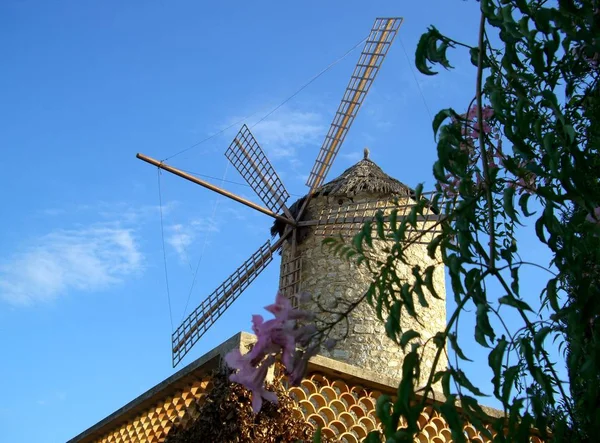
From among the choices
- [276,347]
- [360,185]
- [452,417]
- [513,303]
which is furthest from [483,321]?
[360,185]

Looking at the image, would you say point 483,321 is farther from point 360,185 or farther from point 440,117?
point 360,185

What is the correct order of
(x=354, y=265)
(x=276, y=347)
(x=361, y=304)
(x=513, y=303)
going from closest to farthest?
(x=276, y=347)
(x=513, y=303)
(x=361, y=304)
(x=354, y=265)

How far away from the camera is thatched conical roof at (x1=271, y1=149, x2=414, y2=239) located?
945 cm

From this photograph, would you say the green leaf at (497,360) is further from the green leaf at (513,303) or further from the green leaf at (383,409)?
the green leaf at (383,409)

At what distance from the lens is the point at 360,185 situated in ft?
31.2

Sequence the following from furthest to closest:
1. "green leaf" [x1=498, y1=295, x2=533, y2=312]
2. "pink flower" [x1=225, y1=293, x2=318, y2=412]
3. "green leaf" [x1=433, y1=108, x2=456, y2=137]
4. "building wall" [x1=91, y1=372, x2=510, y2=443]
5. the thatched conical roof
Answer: the thatched conical roof, "building wall" [x1=91, y1=372, x2=510, y2=443], "green leaf" [x1=433, y1=108, x2=456, y2=137], "green leaf" [x1=498, y1=295, x2=533, y2=312], "pink flower" [x1=225, y1=293, x2=318, y2=412]

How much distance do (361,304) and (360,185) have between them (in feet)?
5.31

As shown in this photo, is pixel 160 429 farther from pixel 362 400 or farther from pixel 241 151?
pixel 241 151

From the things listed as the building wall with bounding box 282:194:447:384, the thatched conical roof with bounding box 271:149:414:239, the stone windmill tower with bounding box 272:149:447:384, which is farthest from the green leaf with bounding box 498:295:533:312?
the thatched conical roof with bounding box 271:149:414:239

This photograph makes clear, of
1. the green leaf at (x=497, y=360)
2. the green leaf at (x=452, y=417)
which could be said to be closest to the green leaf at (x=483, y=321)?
the green leaf at (x=497, y=360)

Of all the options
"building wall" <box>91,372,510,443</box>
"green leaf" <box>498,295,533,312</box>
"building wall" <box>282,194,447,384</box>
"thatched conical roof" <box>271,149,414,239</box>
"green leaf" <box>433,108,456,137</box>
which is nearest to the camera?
"green leaf" <box>498,295,533,312</box>

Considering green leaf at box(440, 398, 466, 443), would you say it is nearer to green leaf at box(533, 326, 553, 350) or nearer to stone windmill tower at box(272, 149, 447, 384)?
green leaf at box(533, 326, 553, 350)

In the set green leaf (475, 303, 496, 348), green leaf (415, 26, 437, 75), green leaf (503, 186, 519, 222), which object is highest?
green leaf (415, 26, 437, 75)

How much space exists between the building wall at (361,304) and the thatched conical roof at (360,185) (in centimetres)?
10
